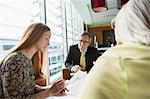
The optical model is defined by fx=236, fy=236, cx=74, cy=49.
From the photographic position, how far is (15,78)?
160 centimetres

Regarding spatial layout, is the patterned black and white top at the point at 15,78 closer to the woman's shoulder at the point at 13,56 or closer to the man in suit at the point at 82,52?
the woman's shoulder at the point at 13,56

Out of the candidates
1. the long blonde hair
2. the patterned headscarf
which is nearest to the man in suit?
the long blonde hair

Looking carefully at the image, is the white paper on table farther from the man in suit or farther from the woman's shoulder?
the man in suit

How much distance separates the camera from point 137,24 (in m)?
0.70

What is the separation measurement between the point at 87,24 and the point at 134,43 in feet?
24.7

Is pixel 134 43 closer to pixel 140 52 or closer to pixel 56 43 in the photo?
pixel 140 52

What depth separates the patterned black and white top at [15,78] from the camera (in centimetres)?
160

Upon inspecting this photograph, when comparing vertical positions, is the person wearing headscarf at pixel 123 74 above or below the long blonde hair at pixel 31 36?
below

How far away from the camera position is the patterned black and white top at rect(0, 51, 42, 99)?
1598 mm

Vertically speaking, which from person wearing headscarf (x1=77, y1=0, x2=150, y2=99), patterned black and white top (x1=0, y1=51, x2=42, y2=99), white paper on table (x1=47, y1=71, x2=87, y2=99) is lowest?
white paper on table (x1=47, y1=71, x2=87, y2=99)

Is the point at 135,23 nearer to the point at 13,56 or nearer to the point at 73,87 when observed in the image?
the point at 13,56

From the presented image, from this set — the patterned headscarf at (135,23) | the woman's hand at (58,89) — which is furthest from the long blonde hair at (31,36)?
the patterned headscarf at (135,23)

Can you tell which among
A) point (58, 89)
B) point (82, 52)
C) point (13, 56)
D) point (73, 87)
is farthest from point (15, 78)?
point (82, 52)

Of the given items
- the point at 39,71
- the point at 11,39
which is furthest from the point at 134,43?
the point at 11,39
